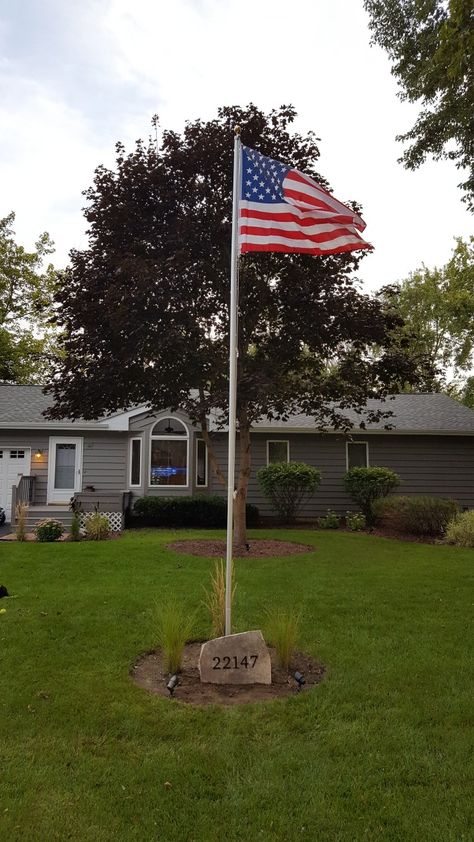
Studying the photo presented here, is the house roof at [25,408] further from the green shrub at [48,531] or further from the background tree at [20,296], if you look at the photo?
the background tree at [20,296]

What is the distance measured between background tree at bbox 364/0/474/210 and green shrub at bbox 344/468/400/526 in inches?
294

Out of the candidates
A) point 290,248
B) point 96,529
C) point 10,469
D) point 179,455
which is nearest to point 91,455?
point 10,469

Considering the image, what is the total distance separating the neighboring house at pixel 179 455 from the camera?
15047mm

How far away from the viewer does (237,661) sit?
4180 millimetres

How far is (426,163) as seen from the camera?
459 inches

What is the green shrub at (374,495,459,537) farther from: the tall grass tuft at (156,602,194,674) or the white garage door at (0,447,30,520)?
the white garage door at (0,447,30,520)

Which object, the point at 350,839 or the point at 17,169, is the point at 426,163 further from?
the point at 350,839

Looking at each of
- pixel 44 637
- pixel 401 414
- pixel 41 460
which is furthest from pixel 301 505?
pixel 44 637

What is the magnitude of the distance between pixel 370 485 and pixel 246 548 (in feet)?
17.3

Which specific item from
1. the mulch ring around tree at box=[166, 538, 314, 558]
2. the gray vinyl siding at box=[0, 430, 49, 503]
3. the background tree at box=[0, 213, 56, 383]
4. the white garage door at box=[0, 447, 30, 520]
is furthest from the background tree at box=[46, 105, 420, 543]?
the background tree at box=[0, 213, 56, 383]

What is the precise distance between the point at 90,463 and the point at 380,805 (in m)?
13.6

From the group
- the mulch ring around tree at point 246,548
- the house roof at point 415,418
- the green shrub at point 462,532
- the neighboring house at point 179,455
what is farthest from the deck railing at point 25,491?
the green shrub at point 462,532

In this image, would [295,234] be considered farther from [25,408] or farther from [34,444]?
[25,408]

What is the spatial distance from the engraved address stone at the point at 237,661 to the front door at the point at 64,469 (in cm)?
1186
